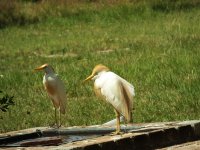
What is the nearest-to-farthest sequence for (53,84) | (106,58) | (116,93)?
(116,93)
(53,84)
(106,58)

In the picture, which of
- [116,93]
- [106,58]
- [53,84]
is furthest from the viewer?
[106,58]

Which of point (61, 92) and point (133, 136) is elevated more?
point (61, 92)

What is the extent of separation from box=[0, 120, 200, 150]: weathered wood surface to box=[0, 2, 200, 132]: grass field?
5.54 feet

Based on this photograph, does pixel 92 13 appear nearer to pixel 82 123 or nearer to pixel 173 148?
pixel 82 123

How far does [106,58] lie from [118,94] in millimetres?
9840

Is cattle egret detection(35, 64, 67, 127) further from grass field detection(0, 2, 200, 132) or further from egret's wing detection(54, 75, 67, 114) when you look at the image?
grass field detection(0, 2, 200, 132)

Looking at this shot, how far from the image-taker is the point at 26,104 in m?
11.1

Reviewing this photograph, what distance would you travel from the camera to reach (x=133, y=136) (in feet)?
21.5

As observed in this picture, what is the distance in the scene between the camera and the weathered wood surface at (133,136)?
6.35m

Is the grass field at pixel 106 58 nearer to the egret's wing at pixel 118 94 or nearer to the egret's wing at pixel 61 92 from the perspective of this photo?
the egret's wing at pixel 61 92

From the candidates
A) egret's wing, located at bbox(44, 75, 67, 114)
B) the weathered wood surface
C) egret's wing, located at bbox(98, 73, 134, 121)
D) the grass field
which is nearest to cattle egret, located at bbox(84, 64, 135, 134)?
egret's wing, located at bbox(98, 73, 134, 121)

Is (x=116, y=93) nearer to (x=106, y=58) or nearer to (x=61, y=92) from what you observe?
(x=61, y=92)

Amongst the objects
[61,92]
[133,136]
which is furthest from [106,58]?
[133,136]

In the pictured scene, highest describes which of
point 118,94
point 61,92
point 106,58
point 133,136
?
point 118,94
